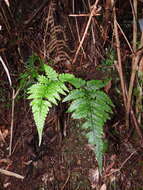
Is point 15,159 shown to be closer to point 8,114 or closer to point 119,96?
point 8,114

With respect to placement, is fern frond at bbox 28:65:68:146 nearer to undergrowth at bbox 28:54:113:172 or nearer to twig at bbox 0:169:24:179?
undergrowth at bbox 28:54:113:172

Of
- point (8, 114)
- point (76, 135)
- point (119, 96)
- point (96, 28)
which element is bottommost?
point (76, 135)

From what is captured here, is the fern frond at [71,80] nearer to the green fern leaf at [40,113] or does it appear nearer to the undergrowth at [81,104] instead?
the undergrowth at [81,104]

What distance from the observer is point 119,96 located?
5.32 ft

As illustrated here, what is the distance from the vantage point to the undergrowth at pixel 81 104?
3.87 feet

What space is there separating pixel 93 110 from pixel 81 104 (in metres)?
Answer: 0.07

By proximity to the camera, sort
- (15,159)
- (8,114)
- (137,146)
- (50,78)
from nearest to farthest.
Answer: (50,78) < (137,146) < (15,159) < (8,114)

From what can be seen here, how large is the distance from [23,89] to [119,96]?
0.67 metres

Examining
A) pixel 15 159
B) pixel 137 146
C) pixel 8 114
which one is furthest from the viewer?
pixel 8 114

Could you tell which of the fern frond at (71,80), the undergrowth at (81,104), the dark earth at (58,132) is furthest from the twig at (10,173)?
the fern frond at (71,80)

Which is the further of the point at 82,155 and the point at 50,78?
the point at 82,155

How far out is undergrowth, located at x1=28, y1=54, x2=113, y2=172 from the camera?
118 centimetres

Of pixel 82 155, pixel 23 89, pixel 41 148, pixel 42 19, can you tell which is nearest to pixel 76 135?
pixel 82 155

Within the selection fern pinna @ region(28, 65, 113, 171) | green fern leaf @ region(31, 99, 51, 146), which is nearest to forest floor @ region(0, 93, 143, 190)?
fern pinna @ region(28, 65, 113, 171)
